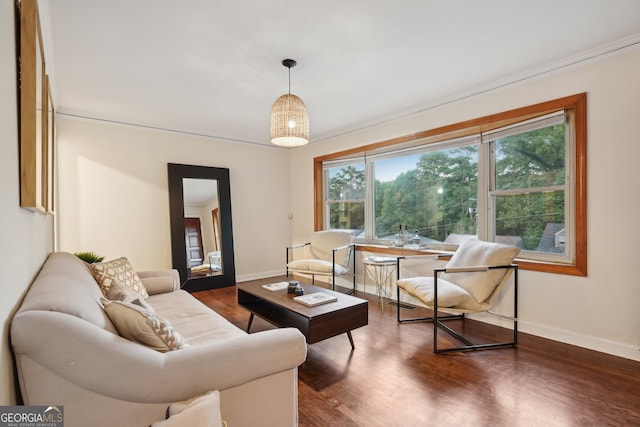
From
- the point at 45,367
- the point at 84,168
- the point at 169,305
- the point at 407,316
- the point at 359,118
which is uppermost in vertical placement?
the point at 359,118

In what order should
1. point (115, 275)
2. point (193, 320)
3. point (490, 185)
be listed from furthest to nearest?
point (490, 185)
point (115, 275)
point (193, 320)

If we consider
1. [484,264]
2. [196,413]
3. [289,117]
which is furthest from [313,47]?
[196,413]

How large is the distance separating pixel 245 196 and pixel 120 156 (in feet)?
6.03

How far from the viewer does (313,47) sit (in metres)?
2.42

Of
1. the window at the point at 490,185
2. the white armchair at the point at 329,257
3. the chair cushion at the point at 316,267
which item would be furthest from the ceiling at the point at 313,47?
the chair cushion at the point at 316,267

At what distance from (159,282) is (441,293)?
8.18ft

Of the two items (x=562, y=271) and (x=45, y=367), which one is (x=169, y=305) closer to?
(x=45, y=367)

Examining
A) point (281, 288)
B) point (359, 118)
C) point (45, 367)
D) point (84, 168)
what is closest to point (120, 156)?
point (84, 168)

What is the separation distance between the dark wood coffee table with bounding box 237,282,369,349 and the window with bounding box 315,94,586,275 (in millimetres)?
1734

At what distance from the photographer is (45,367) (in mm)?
941

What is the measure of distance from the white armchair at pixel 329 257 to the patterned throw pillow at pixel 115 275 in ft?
6.45

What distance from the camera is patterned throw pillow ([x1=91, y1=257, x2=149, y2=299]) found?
227 cm

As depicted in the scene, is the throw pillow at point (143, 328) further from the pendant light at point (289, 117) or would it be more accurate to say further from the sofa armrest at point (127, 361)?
the pendant light at point (289, 117)

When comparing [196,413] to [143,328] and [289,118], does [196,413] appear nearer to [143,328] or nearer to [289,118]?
[143,328]
